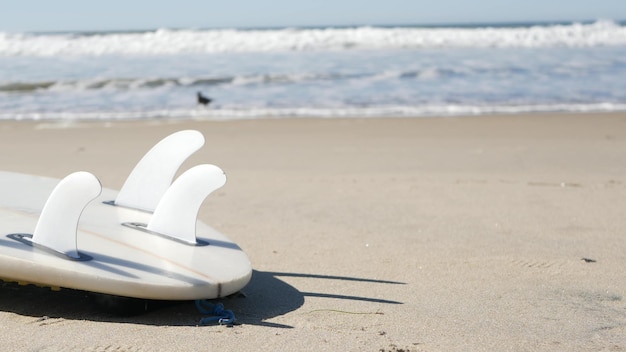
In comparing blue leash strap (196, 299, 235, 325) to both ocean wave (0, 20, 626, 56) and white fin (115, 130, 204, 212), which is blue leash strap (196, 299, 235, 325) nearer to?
white fin (115, 130, 204, 212)

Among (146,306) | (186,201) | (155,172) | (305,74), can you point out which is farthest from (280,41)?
(146,306)

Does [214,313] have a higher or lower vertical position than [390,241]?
higher

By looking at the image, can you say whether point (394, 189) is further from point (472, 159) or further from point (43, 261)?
point (43, 261)

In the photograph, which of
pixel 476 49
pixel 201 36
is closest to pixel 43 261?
pixel 476 49

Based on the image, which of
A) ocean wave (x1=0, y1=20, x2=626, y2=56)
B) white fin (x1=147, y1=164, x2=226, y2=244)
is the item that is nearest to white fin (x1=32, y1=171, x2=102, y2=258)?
white fin (x1=147, y1=164, x2=226, y2=244)

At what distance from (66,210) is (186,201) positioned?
50 cm

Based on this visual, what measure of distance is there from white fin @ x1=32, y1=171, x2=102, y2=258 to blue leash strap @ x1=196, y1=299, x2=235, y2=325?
Answer: 0.48m

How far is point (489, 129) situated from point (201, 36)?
702 inches

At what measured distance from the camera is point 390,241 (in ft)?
13.8

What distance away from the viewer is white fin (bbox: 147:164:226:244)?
3.13m

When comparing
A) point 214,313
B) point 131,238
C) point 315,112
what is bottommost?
point 315,112

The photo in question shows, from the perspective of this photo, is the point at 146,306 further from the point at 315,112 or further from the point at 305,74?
the point at 305,74

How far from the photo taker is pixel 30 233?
304 centimetres

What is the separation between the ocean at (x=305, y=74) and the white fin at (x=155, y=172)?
6158 millimetres
